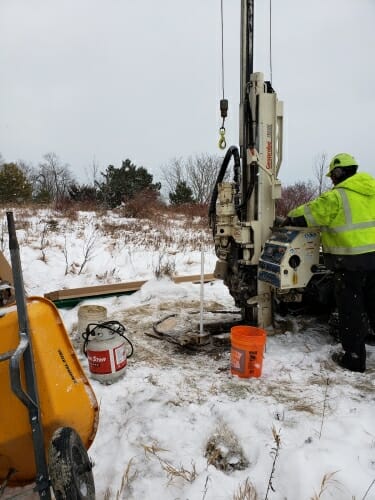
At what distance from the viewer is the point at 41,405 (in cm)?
177

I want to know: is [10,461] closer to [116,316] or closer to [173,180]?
[116,316]

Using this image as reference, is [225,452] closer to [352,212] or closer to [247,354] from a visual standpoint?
[247,354]

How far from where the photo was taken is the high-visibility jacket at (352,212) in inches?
126

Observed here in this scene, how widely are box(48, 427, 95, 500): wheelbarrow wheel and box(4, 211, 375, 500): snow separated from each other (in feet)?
0.82

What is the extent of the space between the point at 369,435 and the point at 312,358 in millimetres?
1201

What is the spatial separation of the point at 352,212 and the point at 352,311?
0.91 metres

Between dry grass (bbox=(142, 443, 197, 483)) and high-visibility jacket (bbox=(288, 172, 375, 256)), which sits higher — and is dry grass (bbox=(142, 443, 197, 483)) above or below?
below

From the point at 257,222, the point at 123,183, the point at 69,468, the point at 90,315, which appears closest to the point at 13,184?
the point at 123,183

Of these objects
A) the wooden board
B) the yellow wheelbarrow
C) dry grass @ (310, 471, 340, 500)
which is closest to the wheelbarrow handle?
the yellow wheelbarrow

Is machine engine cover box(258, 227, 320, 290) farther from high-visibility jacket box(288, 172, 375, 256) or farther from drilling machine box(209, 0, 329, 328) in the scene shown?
high-visibility jacket box(288, 172, 375, 256)

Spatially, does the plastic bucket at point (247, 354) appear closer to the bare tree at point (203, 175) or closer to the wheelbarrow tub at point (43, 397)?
the wheelbarrow tub at point (43, 397)

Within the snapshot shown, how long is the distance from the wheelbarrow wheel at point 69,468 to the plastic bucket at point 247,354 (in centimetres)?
165

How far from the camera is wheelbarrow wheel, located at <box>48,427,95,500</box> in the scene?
1529mm

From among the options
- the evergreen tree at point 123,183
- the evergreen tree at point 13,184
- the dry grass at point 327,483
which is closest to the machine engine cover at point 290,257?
the dry grass at point 327,483
